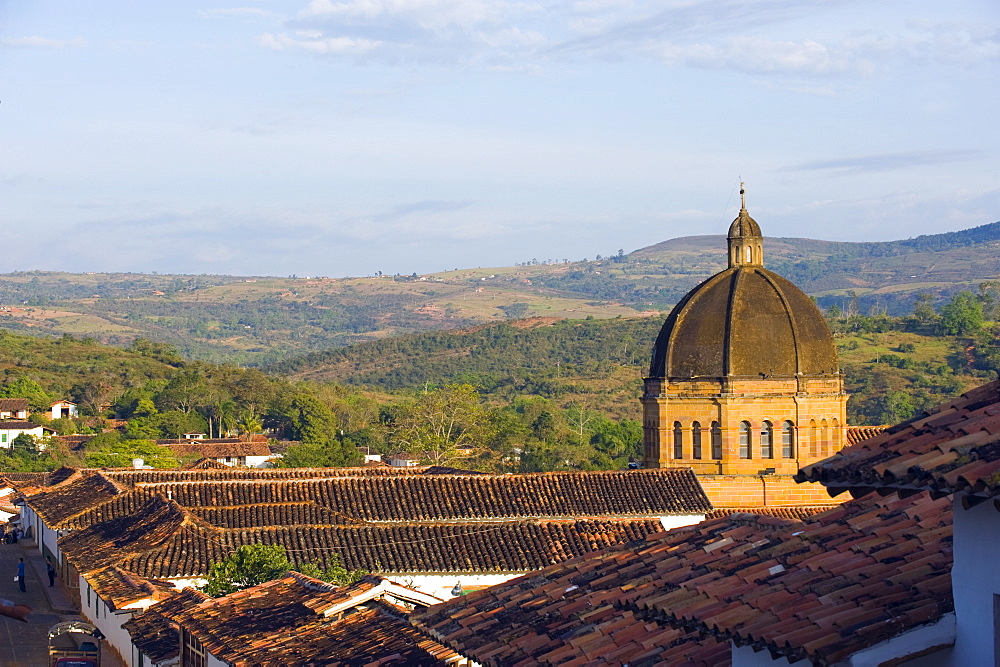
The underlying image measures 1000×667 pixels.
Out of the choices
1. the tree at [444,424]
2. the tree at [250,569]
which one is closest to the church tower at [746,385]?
the tree at [250,569]

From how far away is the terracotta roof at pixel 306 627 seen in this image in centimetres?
1334

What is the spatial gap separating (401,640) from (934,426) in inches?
322

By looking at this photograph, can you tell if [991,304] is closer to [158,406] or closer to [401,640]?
[158,406]

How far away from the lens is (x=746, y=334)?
3084cm

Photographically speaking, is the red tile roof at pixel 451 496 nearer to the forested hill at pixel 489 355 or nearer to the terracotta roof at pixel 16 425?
the terracotta roof at pixel 16 425

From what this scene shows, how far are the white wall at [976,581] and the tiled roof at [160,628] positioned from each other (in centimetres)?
1306

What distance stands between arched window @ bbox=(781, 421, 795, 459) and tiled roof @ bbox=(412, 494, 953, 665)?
728 inches

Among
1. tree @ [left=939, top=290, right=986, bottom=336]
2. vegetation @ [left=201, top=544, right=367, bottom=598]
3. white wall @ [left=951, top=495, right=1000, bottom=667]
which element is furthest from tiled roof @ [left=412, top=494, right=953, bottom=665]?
tree @ [left=939, top=290, right=986, bottom=336]

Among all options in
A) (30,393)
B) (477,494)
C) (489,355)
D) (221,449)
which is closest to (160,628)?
(477,494)

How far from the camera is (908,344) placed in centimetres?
9562

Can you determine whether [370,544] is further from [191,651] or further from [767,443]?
[767,443]

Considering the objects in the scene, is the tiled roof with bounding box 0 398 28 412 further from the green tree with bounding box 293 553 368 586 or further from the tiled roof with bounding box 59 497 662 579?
the green tree with bounding box 293 553 368 586

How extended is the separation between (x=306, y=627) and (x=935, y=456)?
413 inches

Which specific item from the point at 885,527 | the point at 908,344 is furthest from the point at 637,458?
the point at 885,527
